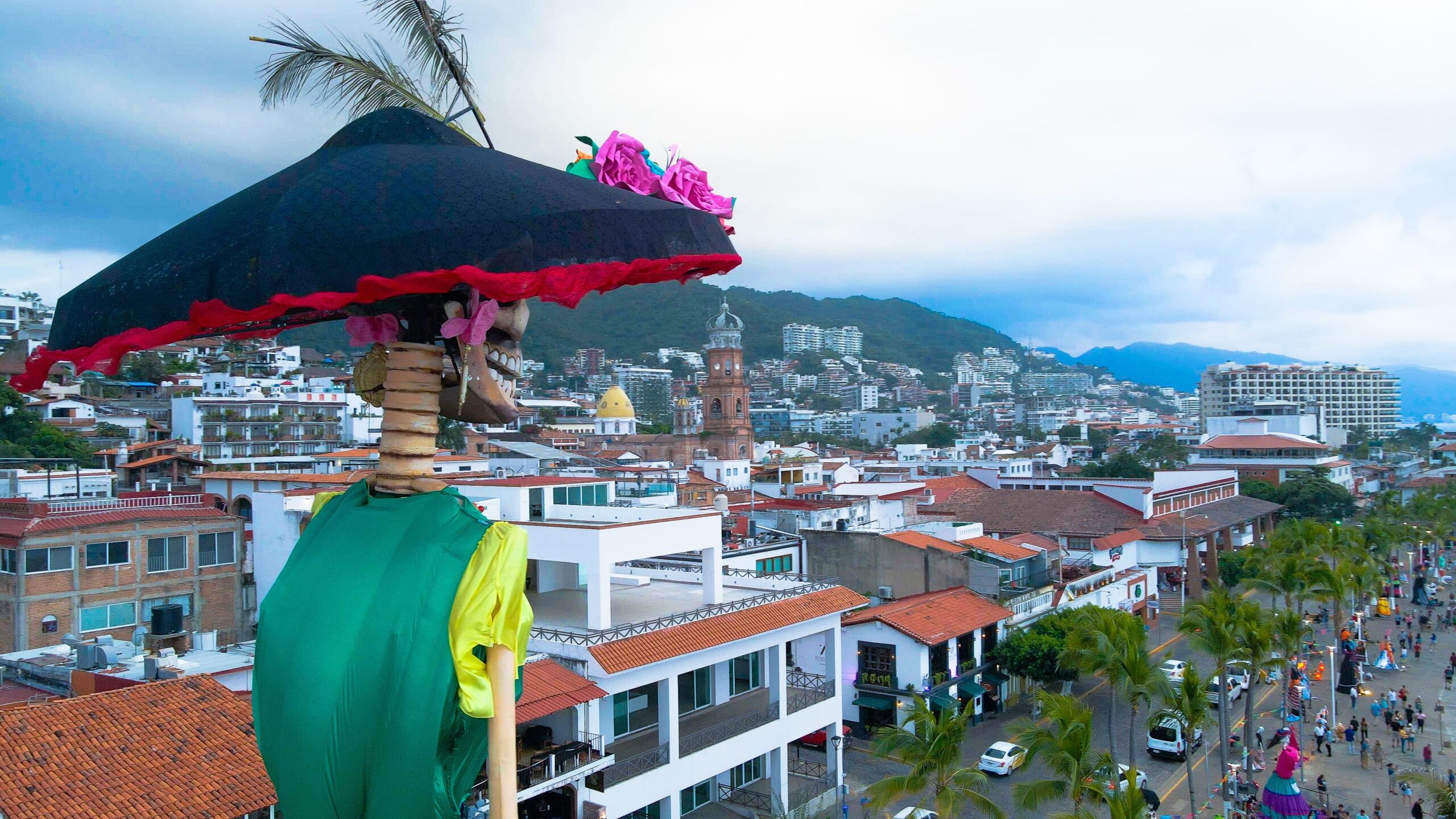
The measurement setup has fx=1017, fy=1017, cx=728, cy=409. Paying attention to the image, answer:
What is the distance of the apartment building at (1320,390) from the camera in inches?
5689

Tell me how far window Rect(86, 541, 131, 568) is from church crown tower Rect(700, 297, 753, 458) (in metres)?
58.2

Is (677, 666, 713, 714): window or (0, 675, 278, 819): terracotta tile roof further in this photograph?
(677, 666, 713, 714): window

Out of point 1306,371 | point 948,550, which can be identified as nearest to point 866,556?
point 948,550

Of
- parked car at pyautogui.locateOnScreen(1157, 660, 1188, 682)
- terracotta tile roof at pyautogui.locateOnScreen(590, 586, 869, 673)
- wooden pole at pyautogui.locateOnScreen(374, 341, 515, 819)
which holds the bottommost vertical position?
parked car at pyautogui.locateOnScreen(1157, 660, 1188, 682)

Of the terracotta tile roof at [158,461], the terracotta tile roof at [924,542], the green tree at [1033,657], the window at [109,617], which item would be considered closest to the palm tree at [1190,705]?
the green tree at [1033,657]

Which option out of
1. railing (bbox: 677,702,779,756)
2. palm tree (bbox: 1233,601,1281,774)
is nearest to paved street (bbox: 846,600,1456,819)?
palm tree (bbox: 1233,601,1281,774)

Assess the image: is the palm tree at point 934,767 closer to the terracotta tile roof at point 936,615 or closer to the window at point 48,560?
the terracotta tile roof at point 936,615

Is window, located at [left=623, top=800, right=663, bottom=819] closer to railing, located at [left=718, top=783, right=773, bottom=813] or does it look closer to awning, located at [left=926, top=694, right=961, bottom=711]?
railing, located at [left=718, top=783, right=773, bottom=813]

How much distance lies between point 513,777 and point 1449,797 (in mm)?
12258

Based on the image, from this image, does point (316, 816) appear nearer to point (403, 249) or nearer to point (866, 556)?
point (403, 249)

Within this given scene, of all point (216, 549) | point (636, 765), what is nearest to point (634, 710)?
point (636, 765)

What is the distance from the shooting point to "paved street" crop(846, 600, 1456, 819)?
21266 mm

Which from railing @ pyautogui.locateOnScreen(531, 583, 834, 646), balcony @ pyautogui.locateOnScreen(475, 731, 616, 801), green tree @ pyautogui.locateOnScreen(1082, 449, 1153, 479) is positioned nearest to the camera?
balcony @ pyautogui.locateOnScreen(475, 731, 616, 801)

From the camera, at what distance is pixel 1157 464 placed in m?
87.1
